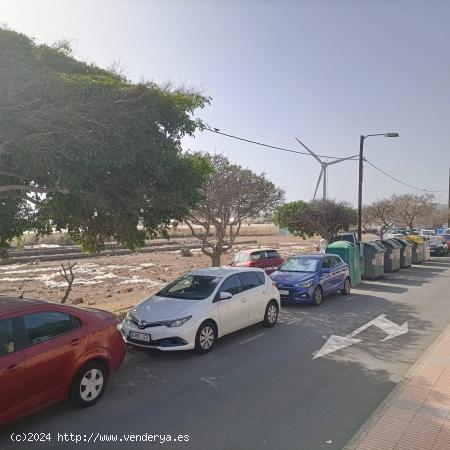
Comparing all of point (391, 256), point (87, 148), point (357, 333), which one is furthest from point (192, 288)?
point (391, 256)

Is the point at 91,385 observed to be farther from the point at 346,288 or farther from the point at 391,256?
the point at 391,256

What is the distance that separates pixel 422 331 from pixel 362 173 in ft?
49.6

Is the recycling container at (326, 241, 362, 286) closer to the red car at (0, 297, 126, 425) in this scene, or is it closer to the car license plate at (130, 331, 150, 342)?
the car license plate at (130, 331, 150, 342)

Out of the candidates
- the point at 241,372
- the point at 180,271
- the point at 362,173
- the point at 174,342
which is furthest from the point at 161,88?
the point at 180,271

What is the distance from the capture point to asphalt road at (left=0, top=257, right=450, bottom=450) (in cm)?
506

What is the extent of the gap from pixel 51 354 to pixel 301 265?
9.70 m

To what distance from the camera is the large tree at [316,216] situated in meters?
28.8

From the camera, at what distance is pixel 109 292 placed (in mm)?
19750

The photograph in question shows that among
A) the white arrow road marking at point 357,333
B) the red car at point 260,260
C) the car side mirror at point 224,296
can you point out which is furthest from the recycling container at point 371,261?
the car side mirror at point 224,296

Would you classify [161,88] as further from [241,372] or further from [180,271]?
[180,271]

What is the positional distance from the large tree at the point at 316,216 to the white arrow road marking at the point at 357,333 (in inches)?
688

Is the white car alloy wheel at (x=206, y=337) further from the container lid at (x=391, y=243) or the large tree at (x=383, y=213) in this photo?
the large tree at (x=383, y=213)

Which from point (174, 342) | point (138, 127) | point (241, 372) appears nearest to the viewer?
point (241, 372)

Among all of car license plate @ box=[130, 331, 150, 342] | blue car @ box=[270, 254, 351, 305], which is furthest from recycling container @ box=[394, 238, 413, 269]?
car license plate @ box=[130, 331, 150, 342]
